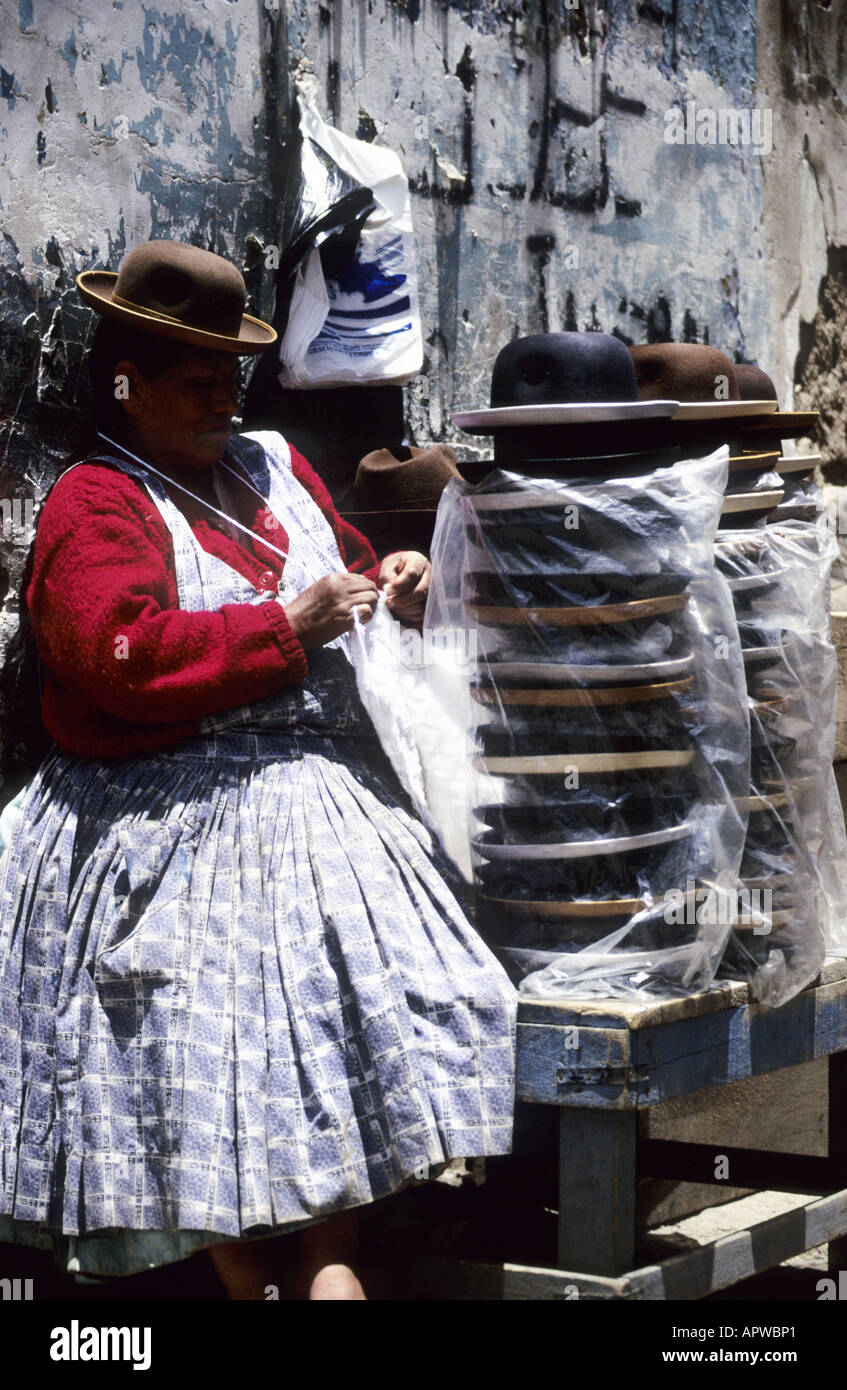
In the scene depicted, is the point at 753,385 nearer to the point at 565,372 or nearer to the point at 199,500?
the point at 565,372

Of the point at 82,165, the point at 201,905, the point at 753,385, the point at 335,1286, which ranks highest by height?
the point at 82,165

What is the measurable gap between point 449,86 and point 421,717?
166 cm

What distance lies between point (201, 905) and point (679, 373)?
1342 millimetres

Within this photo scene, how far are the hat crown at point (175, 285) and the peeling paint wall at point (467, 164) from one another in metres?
0.24

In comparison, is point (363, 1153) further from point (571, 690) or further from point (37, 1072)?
point (571, 690)

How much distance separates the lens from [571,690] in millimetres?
2457

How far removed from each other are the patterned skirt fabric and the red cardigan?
105 mm

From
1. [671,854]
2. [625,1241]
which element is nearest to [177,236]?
[671,854]

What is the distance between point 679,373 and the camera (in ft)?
9.46

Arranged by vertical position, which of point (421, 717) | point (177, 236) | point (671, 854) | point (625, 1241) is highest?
point (177, 236)

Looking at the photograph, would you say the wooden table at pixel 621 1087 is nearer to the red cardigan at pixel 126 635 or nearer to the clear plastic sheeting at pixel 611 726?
the clear plastic sheeting at pixel 611 726

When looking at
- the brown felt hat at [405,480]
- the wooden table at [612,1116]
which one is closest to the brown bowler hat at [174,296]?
the brown felt hat at [405,480]

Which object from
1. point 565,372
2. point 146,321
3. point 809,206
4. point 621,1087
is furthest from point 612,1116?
point 809,206

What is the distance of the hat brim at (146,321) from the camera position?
259 centimetres
